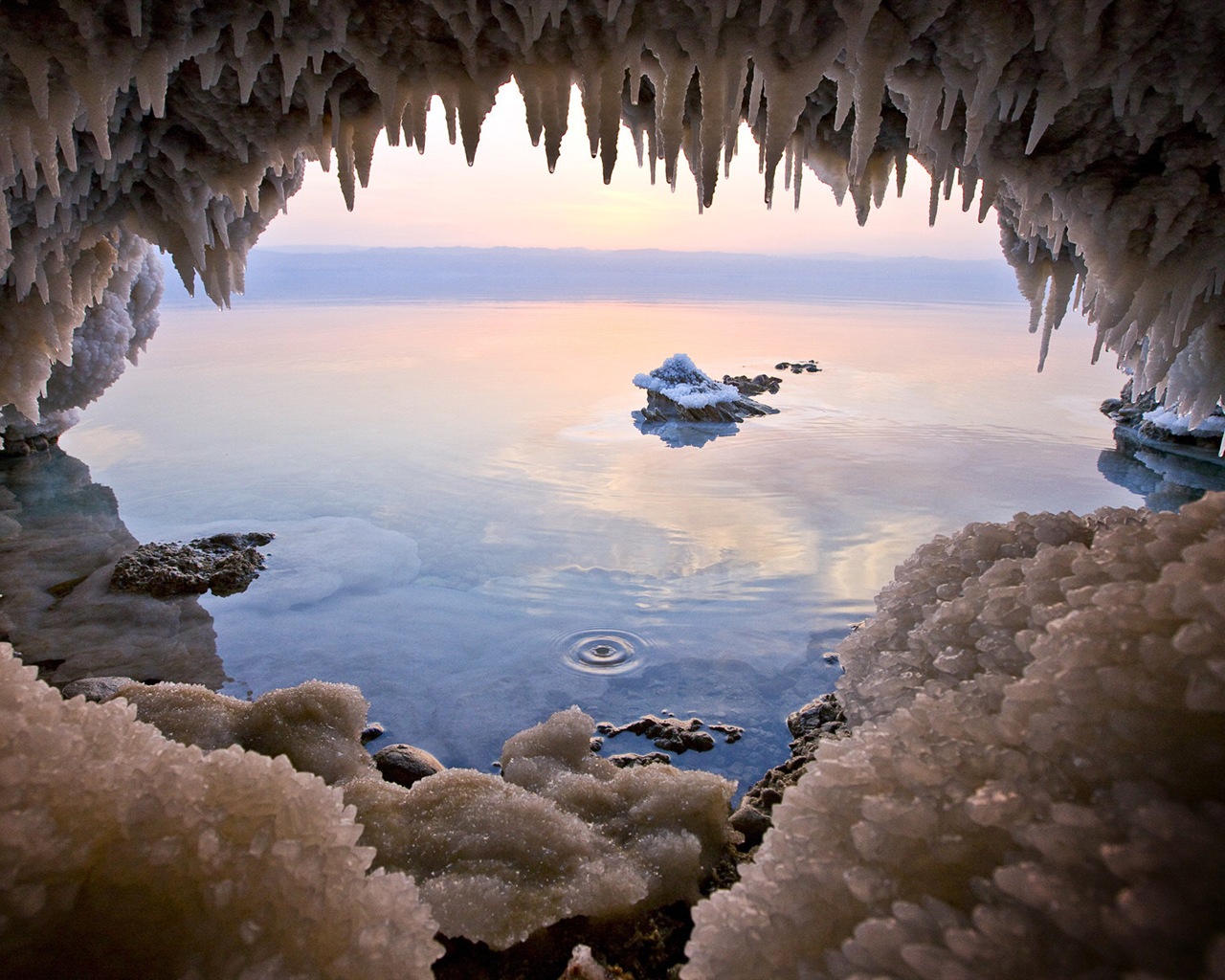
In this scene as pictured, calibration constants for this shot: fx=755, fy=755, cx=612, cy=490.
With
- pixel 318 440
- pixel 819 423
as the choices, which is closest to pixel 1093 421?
pixel 819 423

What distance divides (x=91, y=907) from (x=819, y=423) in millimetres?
14203

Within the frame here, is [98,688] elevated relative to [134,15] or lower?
lower

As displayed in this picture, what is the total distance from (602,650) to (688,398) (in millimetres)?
9393

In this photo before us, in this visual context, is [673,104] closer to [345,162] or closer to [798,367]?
[345,162]

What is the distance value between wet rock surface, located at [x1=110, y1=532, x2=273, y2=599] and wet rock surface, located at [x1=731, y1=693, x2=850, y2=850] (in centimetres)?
495

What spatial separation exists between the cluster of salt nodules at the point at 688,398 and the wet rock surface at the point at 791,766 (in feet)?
32.9

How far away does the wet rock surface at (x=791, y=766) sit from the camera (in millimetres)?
3105

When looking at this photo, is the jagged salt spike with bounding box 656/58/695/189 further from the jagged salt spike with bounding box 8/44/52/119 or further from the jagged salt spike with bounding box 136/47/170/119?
the jagged salt spike with bounding box 8/44/52/119

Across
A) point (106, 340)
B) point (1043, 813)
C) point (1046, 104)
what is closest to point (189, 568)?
point (106, 340)

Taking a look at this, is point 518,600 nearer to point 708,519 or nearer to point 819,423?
point 708,519

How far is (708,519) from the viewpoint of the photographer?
351 inches

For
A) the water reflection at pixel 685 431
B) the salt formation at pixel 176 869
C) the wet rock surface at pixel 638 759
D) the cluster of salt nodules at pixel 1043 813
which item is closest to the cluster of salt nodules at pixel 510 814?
the wet rock surface at pixel 638 759

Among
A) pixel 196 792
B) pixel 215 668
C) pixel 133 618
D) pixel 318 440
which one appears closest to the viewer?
pixel 196 792

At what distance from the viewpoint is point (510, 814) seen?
2.74 metres
